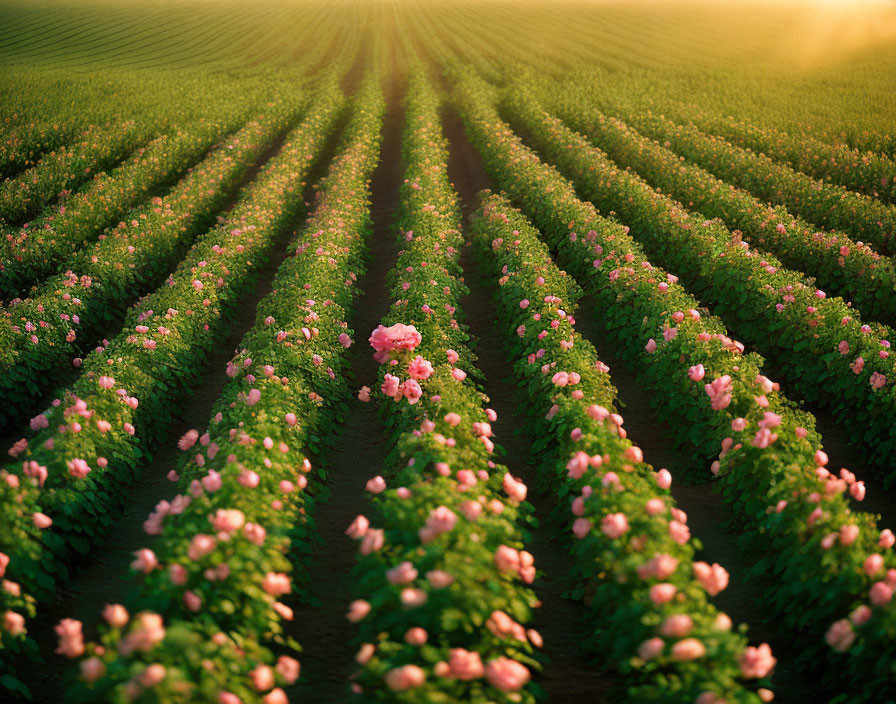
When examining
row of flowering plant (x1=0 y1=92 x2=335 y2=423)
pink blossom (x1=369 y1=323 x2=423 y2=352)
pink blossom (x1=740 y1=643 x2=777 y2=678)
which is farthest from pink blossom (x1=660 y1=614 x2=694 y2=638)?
row of flowering plant (x1=0 y1=92 x2=335 y2=423)

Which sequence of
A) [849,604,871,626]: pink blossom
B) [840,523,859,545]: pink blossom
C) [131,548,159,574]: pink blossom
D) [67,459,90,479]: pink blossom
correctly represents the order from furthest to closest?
[67,459,90,479]: pink blossom, [840,523,859,545]: pink blossom, [131,548,159,574]: pink blossom, [849,604,871,626]: pink blossom

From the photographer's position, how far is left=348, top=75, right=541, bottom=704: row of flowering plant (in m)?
3.15

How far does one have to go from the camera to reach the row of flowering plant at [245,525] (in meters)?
3.01

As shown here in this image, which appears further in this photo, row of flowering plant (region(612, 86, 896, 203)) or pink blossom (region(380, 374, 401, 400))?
row of flowering plant (region(612, 86, 896, 203))

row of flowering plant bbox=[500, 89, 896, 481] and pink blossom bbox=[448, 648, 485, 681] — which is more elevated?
row of flowering plant bbox=[500, 89, 896, 481]

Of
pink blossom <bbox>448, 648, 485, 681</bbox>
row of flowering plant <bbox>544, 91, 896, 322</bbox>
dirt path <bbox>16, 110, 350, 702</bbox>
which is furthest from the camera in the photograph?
row of flowering plant <bbox>544, 91, 896, 322</bbox>

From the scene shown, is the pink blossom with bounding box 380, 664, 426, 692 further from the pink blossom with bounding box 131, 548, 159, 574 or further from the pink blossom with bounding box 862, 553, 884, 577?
the pink blossom with bounding box 862, 553, 884, 577

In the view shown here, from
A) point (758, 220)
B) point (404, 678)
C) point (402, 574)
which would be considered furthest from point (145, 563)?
point (758, 220)

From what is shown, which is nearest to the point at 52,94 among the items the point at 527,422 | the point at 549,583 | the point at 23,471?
the point at 23,471

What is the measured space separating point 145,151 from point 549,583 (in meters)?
17.0

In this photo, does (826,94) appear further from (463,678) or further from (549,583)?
(463,678)

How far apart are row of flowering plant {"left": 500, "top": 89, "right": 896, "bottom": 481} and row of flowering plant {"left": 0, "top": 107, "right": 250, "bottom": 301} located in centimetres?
1071

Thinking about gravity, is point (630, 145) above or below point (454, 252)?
above

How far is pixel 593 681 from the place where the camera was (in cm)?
415
